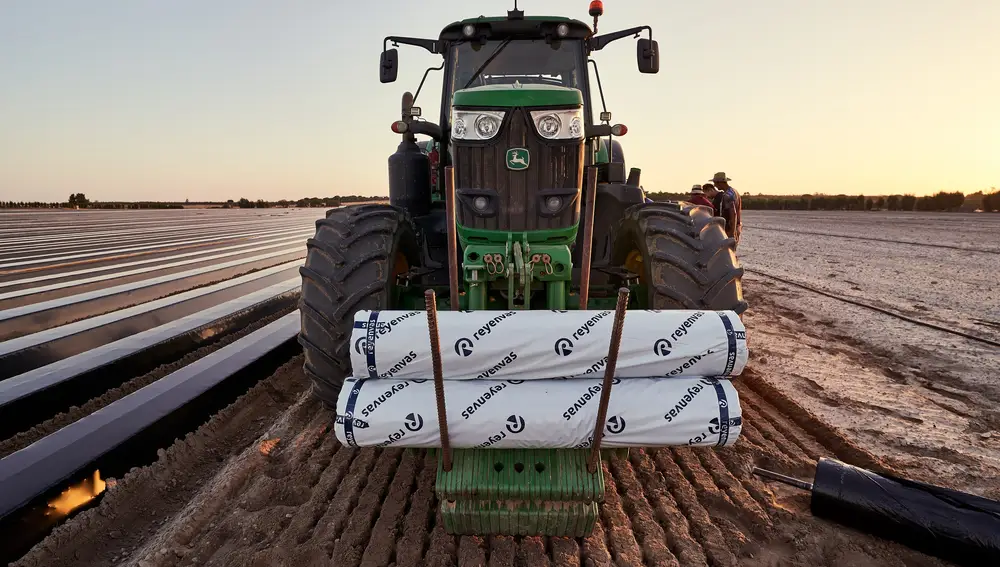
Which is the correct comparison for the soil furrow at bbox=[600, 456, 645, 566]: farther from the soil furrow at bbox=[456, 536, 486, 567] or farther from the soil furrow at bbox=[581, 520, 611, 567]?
the soil furrow at bbox=[456, 536, 486, 567]

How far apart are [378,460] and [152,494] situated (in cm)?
131

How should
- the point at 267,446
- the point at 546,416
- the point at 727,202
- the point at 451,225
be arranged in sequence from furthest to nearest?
the point at 727,202
the point at 267,446
the point at 451,225
the point at 546,416

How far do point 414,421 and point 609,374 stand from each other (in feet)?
2.85

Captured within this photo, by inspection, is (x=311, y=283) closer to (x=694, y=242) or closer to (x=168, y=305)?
(x=694, y=242)

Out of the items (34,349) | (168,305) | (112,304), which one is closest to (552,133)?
(34,349)

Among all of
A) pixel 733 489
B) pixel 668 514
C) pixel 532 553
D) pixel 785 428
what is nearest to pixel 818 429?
pixel 785 428

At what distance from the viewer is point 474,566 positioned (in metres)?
2.36

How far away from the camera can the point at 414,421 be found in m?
2.25

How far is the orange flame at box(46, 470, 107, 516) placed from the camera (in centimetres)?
277

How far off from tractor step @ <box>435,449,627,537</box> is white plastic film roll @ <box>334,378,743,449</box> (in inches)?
6.4

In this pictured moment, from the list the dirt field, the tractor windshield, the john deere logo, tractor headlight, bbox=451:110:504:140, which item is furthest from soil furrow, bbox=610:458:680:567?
the tractor windshield

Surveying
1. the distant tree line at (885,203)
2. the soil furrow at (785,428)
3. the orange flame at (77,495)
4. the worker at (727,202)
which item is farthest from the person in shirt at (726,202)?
the distant tree line at (885,203)

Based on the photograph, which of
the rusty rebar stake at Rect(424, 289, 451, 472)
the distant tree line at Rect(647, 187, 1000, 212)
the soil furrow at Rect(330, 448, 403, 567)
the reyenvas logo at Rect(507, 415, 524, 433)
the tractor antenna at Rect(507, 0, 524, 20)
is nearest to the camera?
the rusty rebar stake at Rect(424, 289, 451, 472)

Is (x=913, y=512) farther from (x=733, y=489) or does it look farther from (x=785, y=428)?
(x=785, y=428)
